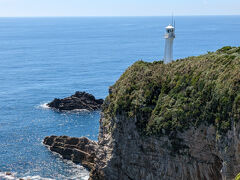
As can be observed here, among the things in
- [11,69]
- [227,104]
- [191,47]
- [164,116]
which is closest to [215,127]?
[227,104]

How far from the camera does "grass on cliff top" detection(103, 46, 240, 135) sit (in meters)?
35.8

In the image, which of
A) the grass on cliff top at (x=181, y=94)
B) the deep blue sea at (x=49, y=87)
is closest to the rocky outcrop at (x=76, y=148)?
the deep blue sea at (x=49, y=87)

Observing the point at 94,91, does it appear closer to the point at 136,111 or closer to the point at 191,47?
the point at 136,111

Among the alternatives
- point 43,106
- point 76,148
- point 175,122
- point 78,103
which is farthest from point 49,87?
point 175,122

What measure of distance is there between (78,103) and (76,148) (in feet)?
93.0

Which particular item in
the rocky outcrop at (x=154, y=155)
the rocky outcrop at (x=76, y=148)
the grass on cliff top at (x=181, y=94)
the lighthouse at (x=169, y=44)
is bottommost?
the rocky outcrop at (x=76, y=148)

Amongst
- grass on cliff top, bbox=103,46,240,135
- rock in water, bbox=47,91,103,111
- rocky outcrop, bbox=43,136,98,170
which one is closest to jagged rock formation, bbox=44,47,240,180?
grass on cliff top, bbox=103,46,240,135

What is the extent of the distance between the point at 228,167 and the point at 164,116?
960cm

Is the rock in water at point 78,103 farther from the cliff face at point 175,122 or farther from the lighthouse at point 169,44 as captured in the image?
the cliff face at point 175,122

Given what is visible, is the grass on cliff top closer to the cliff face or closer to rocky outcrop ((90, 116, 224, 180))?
the cliff face

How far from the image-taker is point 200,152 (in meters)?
36.8

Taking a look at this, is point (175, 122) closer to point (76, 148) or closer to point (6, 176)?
point (76, 148)

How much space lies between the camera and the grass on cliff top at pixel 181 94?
35781 millimetres

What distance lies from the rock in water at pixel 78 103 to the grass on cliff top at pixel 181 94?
37.2 meters
